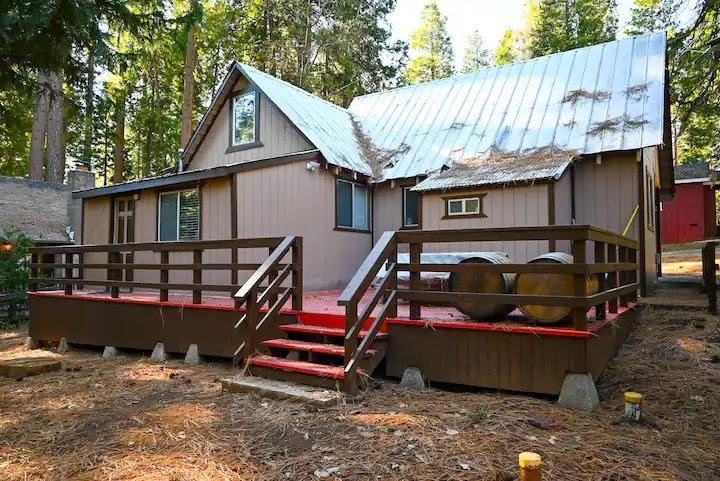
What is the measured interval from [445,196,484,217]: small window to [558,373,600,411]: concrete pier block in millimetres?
4906

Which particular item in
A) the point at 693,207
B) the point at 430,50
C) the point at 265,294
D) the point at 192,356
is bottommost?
the point at 192,356

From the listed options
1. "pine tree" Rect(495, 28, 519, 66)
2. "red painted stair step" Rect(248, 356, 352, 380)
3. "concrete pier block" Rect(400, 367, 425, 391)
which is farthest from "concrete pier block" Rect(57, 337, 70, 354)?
"pine tree" Rect(495, 28, 519, 66)

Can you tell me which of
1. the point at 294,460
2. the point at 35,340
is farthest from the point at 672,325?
the point at 35,340

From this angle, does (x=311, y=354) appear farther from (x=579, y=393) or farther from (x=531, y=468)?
(x=531, y=468)

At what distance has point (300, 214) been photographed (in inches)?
360

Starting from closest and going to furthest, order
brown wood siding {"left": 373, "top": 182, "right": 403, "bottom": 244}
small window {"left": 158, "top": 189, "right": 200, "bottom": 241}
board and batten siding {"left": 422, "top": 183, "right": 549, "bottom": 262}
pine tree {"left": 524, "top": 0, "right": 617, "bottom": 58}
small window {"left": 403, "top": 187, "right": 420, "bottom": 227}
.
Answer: board and batten siding {"left": 422, "top": 183, "right": 549, "bottom": 262}, small window {"left": 158, "top": 189, "right": 200, "bottom": 241}, small window {"left": 403, "top": 187, "right": 420, "bottom": 227}, brown wood siding {"left": 373, "top": 182, "right": 403, "bottom": 244}, pine tree {"left": 524, "top": 0, "right": 617, "bottom": 58}

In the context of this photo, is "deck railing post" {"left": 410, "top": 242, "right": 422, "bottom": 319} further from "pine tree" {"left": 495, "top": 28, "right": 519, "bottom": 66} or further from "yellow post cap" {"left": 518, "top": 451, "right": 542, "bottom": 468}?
"pine tree" {"left": 495, "top": 28, "right": 519, "bottom": 66}

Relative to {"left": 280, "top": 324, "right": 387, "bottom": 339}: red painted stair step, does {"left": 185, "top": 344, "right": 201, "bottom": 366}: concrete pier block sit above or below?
below

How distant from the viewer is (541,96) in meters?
11.2

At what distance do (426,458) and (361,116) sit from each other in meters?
11.8

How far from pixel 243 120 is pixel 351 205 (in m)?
3.37

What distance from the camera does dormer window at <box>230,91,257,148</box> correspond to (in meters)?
11.3

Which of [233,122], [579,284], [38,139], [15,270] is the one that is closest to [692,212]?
[233,122]

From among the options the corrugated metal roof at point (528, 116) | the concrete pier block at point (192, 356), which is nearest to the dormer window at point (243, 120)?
the corrugated metal roof at point (528, 116)
